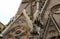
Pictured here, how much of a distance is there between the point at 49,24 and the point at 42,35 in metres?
1.45

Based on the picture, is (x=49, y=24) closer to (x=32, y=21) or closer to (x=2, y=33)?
(x=32, y=21)

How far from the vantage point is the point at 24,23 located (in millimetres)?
27281

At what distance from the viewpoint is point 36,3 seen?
29.5 metres

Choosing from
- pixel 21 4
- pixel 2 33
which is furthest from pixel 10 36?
pixel 21 4

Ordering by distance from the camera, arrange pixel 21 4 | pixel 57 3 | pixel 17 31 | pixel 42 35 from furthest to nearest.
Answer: pixel 21 4, pixel 57 3, pixel 17 31, pixel 42 35

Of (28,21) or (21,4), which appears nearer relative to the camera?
(28,21)

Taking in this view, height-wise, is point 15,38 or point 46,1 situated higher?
point 46,1

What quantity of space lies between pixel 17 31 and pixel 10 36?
0.63 metres

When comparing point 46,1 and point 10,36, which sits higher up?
point 46,1

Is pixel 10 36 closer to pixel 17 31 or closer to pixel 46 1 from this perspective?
pixel 17 31

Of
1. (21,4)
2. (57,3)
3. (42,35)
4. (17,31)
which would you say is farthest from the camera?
(21,4)

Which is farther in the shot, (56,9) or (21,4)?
(21,4)

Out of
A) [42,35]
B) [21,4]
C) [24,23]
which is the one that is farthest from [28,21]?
[21,4]

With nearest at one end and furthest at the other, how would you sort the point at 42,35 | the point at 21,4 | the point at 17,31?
1. the point at 42,35
2. the point at 17,31
3. the point at 21,4
